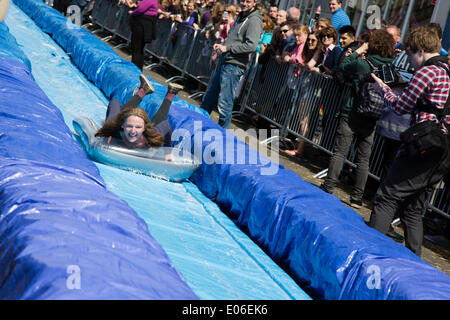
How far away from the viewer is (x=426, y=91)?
14.9 feet

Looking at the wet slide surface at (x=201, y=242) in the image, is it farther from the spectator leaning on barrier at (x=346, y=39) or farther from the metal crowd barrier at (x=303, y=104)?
the spectator leaning on barrier at (x=346, y=39)

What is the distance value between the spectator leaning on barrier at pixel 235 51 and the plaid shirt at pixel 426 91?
313 centimetres

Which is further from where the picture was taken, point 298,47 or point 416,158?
point 298,47

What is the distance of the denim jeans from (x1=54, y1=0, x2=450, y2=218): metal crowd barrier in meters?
0.36

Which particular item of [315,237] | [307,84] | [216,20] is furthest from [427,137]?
[216,20]

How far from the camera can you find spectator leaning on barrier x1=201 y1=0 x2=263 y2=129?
747 cm

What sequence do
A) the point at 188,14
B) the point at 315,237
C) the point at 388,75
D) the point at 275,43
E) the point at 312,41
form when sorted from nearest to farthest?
the point at 315,237
the point at 388,75
the point at 312,41
the point at 275,43
the point at 188,14

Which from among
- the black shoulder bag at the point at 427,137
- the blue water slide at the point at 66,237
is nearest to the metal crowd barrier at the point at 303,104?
the black shoulder bag at the point at 427,137

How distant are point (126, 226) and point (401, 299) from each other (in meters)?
1.60

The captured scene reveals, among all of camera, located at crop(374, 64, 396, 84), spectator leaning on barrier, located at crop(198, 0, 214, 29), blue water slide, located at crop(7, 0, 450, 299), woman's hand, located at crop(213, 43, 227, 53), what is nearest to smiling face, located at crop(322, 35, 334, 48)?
woman's hand, located at crop(213, 43, 227, 53)

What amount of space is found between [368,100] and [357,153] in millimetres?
596

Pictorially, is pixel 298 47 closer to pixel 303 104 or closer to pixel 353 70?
pixel 303 104

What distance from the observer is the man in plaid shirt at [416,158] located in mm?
4512

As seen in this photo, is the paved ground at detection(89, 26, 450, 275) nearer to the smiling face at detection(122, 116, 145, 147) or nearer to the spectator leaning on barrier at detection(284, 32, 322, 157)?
the spectator leaning on barrier at detection(284, 32, 322, 157)
